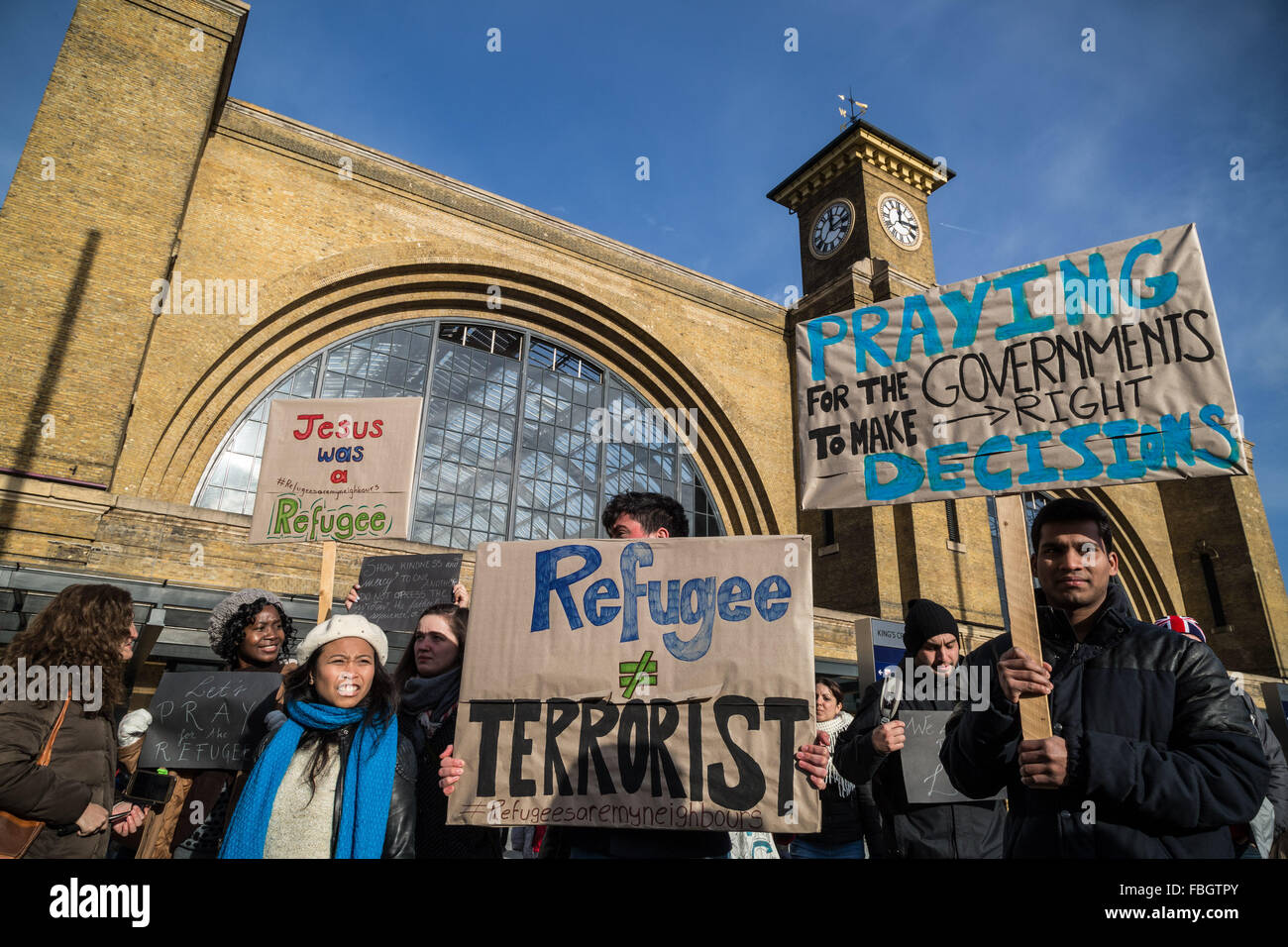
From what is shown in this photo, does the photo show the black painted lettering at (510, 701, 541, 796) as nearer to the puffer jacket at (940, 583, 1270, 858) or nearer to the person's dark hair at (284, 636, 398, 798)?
the person's dark hair at (284, 636, 398, 798)

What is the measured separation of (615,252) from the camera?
16.9 m

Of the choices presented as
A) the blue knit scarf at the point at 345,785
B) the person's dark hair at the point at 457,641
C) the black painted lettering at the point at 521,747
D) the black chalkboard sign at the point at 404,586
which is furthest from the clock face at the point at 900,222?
the blue knit scarf at the point at 345,785

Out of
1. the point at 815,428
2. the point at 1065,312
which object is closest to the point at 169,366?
the point at 815,428

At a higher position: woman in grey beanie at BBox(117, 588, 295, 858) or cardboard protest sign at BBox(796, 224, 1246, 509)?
cardboard protest sign at BBox(796, 224, 1246, 509)

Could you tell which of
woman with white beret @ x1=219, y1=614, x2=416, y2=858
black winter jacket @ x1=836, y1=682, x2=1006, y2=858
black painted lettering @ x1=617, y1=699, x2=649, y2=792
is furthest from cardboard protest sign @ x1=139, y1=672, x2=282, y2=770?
black winter jacket @ x1=836, y1=682, x2=1006, y2=858

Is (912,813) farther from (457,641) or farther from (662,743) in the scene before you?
(457,641)

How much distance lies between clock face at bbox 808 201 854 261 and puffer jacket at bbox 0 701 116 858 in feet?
60.7

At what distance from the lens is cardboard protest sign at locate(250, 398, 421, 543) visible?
17.8 ft

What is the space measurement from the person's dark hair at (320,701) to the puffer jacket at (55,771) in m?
0.79

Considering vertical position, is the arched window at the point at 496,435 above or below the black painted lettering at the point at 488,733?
above

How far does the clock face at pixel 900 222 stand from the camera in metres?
18.7

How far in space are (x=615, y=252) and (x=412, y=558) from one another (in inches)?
441

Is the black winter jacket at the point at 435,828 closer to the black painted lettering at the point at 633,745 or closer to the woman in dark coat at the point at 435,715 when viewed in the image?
the woman in dark coat at the point at 435,715
